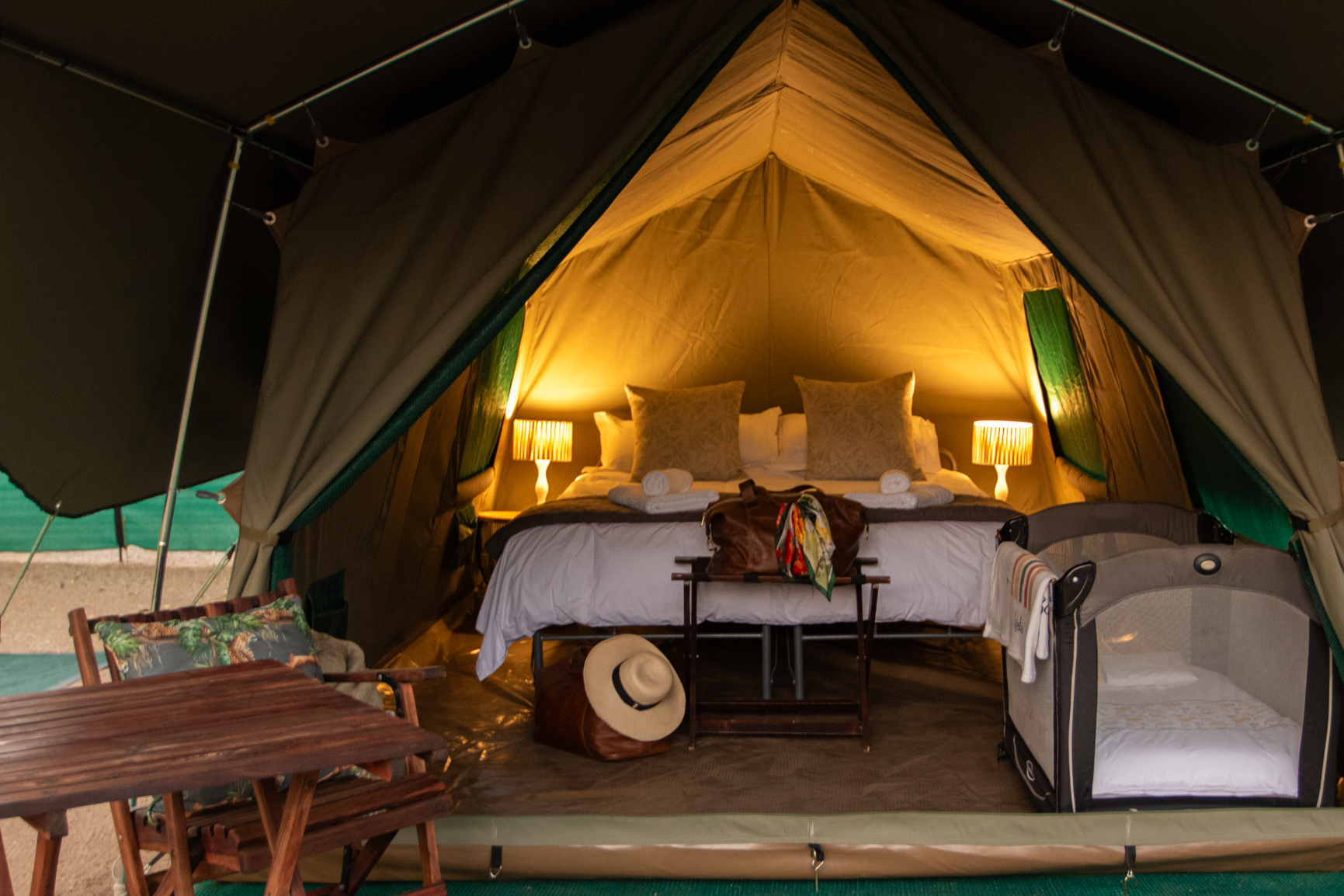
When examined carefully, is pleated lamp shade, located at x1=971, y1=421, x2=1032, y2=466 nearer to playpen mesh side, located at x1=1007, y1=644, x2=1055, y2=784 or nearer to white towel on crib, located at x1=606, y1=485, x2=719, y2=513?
white towel on crib, located at x1=606, y1=485, x2=719, y2=513

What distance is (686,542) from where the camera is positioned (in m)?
3.48

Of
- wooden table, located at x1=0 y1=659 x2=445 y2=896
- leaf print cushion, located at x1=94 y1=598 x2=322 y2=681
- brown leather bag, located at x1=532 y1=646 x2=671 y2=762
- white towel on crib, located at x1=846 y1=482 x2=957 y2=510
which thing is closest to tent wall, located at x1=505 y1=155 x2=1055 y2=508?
white towel on crib, located at x1=846 y1=482 x2=957 y2=510

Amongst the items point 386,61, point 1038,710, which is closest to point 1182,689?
point 1038,710

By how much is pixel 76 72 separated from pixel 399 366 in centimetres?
95

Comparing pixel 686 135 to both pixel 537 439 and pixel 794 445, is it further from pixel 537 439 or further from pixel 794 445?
pixel 537 439

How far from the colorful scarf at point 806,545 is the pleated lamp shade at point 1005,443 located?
2.48 metres

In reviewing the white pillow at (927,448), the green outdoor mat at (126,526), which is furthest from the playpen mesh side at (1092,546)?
the green outdoor mat at (126,526)

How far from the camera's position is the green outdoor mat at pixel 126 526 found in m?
3.38

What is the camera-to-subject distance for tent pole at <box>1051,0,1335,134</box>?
2.41 m

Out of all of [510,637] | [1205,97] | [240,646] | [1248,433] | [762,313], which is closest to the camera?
[240,646]

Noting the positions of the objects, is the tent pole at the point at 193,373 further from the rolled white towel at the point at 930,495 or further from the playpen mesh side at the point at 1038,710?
the rolled white towel at the point at 930,495

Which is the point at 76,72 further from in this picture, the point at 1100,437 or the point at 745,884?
the point at 1100,437

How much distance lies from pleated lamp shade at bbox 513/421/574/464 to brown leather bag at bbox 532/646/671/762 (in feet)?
7.38

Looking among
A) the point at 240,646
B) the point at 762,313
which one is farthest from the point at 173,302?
the point at 762,313
